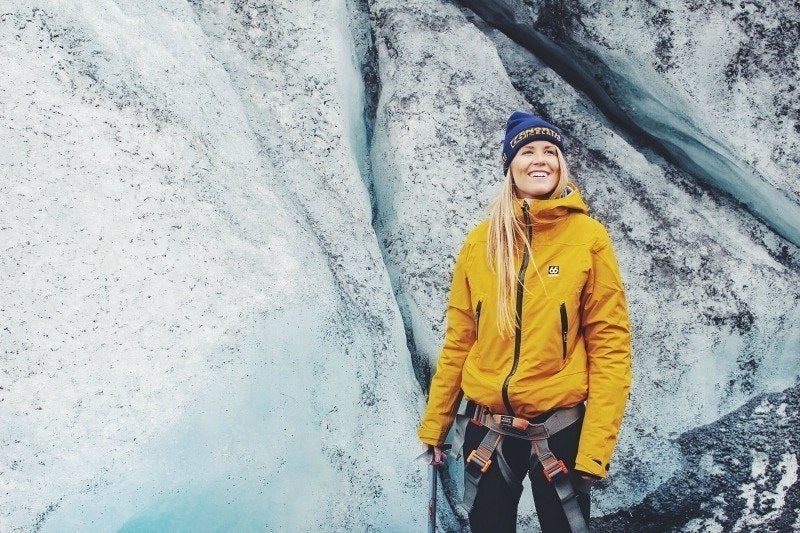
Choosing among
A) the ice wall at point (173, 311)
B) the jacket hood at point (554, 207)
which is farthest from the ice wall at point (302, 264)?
the jacket hood at point (554, 207)

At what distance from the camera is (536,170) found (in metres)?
3.30

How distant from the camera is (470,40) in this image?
525cm

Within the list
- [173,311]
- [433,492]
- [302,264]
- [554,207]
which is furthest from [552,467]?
[173,311]

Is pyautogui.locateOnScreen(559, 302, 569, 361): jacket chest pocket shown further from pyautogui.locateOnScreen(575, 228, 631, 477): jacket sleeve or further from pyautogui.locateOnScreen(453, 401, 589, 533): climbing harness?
pyautogui.locateOnScreen(453, 401, 589, 533): climbing harness

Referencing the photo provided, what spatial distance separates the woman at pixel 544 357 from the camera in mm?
3006

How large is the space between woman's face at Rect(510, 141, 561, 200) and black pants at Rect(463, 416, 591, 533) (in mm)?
1028

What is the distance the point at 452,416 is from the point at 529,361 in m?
0.69

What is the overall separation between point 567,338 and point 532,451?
20.6 inches

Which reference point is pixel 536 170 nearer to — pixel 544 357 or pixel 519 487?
pixel 544 357

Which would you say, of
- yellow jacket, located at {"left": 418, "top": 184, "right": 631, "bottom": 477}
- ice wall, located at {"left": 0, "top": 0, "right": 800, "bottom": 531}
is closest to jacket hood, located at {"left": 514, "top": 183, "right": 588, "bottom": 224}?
yellow jacket, located at {"left": 418, "top": 184, "right": 631, "bottom": 477}

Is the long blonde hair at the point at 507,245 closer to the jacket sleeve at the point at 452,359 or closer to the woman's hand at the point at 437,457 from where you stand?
the jacket sleeve at the point at 452,359

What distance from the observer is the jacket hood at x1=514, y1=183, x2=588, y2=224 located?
308 centimetres

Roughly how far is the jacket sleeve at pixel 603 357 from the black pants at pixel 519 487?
0.13m

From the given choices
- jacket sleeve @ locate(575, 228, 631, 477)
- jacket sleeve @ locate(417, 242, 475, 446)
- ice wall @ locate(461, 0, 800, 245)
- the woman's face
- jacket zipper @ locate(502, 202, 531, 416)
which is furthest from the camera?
ice wall @ locate(461, 0, 800, 245)
